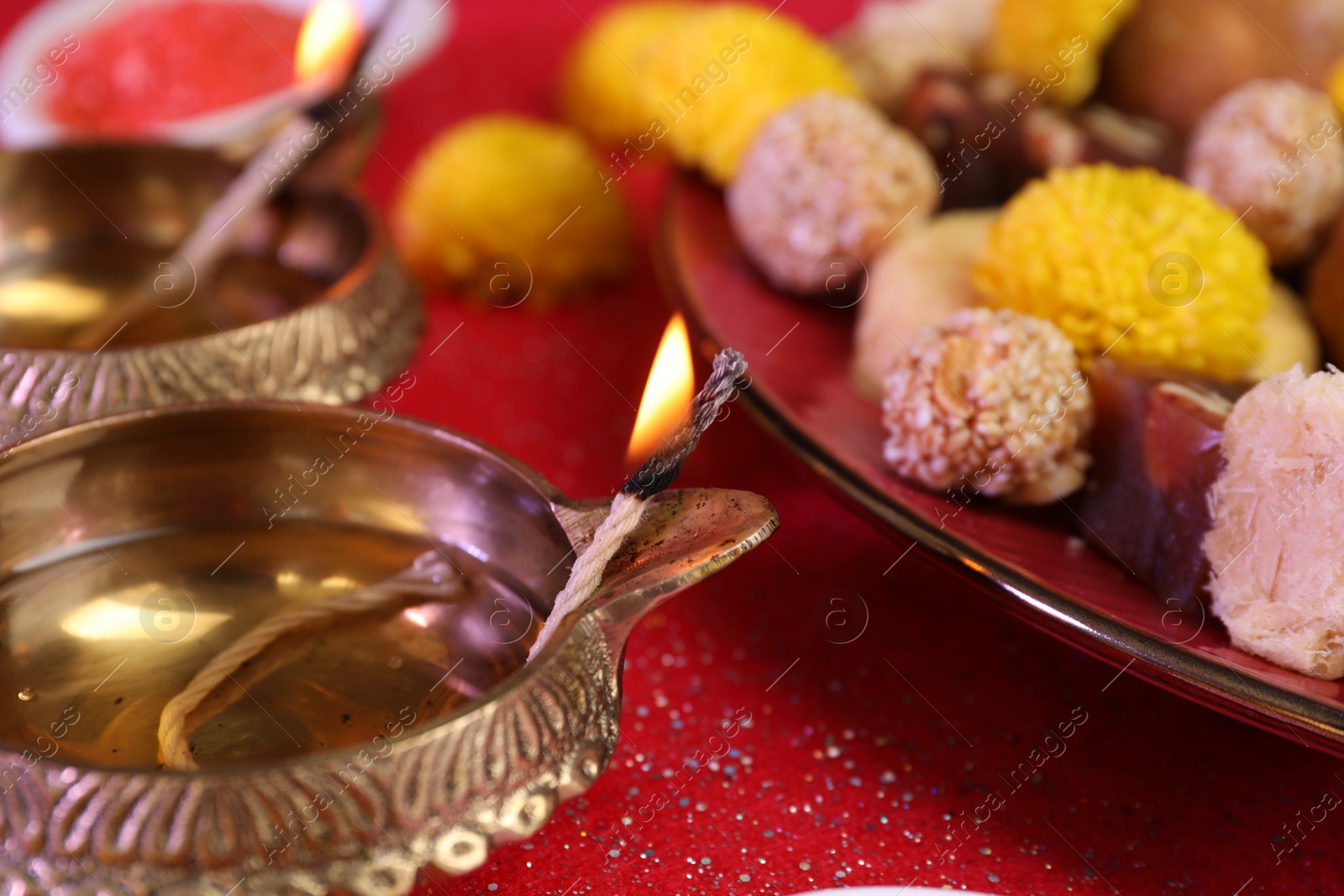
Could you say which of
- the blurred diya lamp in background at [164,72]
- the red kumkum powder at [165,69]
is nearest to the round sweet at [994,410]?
the blurred diya lamp in background at [164,72]

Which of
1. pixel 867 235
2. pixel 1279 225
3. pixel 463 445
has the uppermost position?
pixel 463 445

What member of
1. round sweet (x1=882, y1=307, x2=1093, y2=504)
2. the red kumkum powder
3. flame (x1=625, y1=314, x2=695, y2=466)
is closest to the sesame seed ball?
round sweet (x1=882, y1=307, x2=1093, y2=504)

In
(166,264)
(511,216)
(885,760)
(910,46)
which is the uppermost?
(166,264)

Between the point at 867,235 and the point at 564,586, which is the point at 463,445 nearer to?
the point at 564,586

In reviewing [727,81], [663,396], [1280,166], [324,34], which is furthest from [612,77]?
[663,396]

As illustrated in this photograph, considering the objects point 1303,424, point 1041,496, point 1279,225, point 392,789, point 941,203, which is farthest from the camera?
point 941,203

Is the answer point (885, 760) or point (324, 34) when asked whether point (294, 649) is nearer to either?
point (885, 760)

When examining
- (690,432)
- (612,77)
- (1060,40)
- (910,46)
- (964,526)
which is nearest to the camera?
(690,432)

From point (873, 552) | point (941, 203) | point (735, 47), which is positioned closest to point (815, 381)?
point (873, 552)
